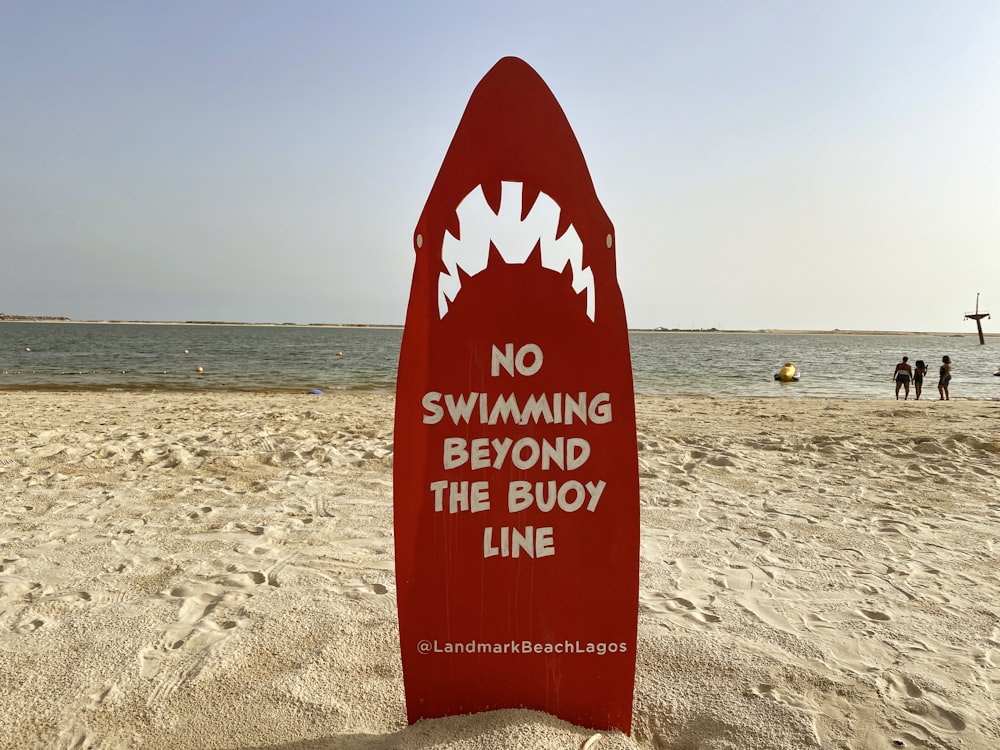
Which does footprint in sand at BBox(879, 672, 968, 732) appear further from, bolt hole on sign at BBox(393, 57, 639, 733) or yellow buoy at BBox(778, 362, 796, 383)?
yellow buoy at BBox(778, 362, 796, 383)

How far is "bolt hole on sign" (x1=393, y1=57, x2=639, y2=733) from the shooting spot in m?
2.25

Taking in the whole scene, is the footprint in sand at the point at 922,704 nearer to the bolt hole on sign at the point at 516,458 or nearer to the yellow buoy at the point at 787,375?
the bolt hole on sign at the point at 516,458

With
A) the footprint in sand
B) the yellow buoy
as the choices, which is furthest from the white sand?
the yellow buoy

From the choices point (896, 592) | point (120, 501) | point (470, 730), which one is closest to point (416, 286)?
point (470, 730)

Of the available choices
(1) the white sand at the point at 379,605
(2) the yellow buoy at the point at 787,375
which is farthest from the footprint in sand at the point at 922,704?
(2) the yellow buoy at the point at 787,375

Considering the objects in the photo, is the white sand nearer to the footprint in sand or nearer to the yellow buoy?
the footprint in sand

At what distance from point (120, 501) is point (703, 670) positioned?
462cm

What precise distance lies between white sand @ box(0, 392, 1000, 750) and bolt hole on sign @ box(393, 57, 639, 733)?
0.64ft

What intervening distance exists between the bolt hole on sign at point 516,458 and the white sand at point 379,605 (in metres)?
0.19

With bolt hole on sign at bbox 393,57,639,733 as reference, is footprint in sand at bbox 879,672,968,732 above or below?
below

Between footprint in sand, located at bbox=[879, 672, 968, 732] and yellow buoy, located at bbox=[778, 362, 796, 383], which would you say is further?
yellow buoy, located at bbox=[778, 362, 796, 383]

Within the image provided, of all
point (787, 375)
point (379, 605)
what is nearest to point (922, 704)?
point (379, 605)

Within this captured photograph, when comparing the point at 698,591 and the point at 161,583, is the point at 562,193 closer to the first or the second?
the point at 698,591

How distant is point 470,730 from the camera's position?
2121mm
